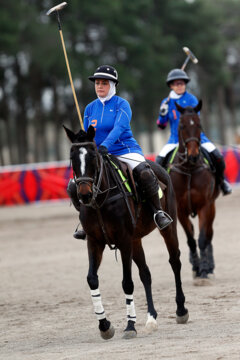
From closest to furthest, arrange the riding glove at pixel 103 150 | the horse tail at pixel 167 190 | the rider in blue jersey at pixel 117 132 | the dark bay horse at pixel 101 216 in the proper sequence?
the dark bay horse at pixel 101 216
the riding glove at pixel 103 150
the rider in blue jersey at pixel 117 132
the horse tail at pixel 167 190

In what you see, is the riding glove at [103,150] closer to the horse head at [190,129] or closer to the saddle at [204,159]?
the horse head at [190,129]

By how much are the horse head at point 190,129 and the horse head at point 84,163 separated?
4020 mm

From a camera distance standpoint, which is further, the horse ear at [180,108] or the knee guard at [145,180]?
the horse ear at [180,108]

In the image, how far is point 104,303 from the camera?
35.3 feet

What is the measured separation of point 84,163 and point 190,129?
4.22 meters

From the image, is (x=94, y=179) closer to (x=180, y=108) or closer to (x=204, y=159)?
(x=180, y=108)

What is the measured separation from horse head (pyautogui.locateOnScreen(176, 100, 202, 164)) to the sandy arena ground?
1.93 meters

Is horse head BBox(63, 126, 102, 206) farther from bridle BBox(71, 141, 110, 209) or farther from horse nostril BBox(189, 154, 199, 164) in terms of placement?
horse nostril BBox(189, 154, 199, 164)

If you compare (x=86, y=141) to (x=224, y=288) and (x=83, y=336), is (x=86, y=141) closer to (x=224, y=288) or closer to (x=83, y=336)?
(x=83, y=336)

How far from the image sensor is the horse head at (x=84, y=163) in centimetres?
773

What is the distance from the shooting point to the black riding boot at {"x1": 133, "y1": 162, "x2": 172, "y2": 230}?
29.1 ft

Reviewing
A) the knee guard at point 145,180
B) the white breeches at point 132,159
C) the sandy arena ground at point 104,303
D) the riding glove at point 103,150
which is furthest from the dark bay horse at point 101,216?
the white breeches at point 132,159

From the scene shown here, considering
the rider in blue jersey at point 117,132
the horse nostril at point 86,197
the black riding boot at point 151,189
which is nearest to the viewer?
the horse nostril at point 86,197

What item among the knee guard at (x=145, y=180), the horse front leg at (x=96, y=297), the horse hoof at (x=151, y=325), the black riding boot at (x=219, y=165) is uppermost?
the knee guard at (x=145, y=180)
